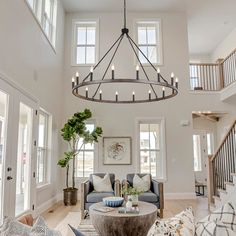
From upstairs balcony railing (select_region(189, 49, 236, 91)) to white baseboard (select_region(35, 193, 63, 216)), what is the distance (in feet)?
18.1

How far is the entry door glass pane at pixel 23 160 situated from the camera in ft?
15.9

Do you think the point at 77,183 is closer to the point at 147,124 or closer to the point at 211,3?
the point at 147,124

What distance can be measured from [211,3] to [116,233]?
719cm

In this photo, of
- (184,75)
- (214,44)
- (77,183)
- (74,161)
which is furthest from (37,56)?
(214,44)

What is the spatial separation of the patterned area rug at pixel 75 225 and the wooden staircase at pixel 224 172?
2664 mm

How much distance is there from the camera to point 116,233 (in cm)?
383

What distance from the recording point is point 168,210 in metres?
6.25

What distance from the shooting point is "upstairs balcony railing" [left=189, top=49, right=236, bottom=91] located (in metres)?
8.18

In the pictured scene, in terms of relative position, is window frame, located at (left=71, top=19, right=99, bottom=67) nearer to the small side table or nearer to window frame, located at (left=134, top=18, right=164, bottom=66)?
window frame, located at (left=134, top=18, right=164, bottom=66)

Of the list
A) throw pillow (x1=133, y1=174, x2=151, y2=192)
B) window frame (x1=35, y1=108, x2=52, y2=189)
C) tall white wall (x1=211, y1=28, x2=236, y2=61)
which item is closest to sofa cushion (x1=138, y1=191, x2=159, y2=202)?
throw pillow (x1=133, y1=174, x2=151, y2=192)

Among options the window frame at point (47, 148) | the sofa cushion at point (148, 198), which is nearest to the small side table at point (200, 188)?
the sofa cushion at point (148, 198)

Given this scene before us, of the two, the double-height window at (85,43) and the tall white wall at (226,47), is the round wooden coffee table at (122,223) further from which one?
the tall white wall at (226,47)

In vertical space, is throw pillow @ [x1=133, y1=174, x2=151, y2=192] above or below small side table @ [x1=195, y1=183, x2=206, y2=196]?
above

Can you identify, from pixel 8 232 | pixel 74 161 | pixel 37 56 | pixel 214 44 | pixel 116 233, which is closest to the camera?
pixel 8 232
